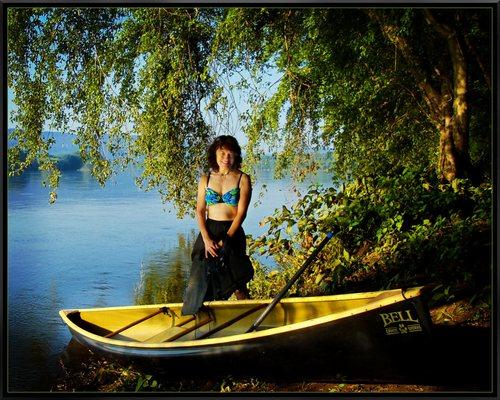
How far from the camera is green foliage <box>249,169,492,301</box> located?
482 cm

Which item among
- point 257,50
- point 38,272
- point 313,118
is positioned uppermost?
point 257,50

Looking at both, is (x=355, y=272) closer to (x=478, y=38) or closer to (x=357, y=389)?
(x=357, y=389)

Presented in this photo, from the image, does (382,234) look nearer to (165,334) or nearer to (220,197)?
(220,197)

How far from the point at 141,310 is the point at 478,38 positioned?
3.62 meters

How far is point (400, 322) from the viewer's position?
3.43m

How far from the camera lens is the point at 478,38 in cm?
552

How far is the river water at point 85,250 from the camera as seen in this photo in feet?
19.9

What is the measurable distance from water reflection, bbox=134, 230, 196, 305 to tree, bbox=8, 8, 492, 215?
1820 mm

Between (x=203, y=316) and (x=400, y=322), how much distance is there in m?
1.74

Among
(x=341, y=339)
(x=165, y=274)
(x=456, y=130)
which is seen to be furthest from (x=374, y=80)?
→ (x=165, y=274)

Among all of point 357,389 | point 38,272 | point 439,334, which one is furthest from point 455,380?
point 38,272

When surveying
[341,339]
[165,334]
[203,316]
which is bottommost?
[165,334]

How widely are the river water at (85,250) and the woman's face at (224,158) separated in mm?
1243

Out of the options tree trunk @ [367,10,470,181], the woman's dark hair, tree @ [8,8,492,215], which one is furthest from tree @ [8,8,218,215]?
tree trunk @ [367,10,470,181]
